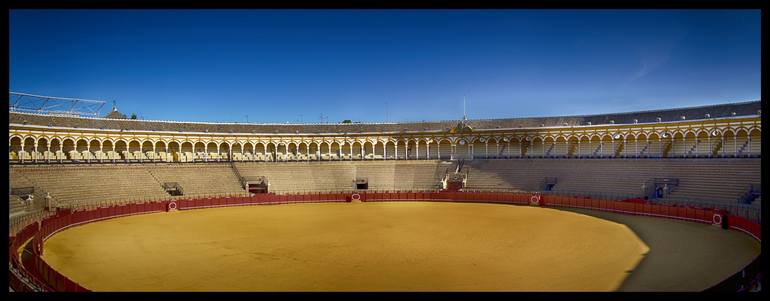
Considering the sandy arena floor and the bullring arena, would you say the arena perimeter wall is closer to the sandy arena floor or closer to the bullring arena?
the bullring arena

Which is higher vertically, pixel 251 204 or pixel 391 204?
pixel 251 204

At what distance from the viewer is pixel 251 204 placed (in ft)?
131

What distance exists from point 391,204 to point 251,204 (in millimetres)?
12622

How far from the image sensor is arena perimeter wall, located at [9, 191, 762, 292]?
491 inches

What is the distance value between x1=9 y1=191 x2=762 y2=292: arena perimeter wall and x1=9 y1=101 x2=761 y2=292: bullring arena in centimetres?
11

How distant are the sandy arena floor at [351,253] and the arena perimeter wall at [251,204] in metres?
1.06

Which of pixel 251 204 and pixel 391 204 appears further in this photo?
pixel 251 204

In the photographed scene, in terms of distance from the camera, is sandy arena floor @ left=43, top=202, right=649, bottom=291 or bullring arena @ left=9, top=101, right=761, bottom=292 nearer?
sandy arena floor @ left=43, top=202, right=649, bottom=291

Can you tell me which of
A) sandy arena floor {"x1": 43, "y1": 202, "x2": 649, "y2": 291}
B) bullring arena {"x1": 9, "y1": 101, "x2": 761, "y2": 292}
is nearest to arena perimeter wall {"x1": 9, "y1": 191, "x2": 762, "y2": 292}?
bullring arena {"x1": 9, "y1": 101, "x2": 761, "y2": 292}

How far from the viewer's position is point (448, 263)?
1639cm

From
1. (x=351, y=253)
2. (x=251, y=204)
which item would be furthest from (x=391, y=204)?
(x=351, y=253)

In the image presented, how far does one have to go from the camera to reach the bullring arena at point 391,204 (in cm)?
1503

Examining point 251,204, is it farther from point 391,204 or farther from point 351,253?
point 351,253

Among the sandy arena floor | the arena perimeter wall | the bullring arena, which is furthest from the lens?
the bullring arena
